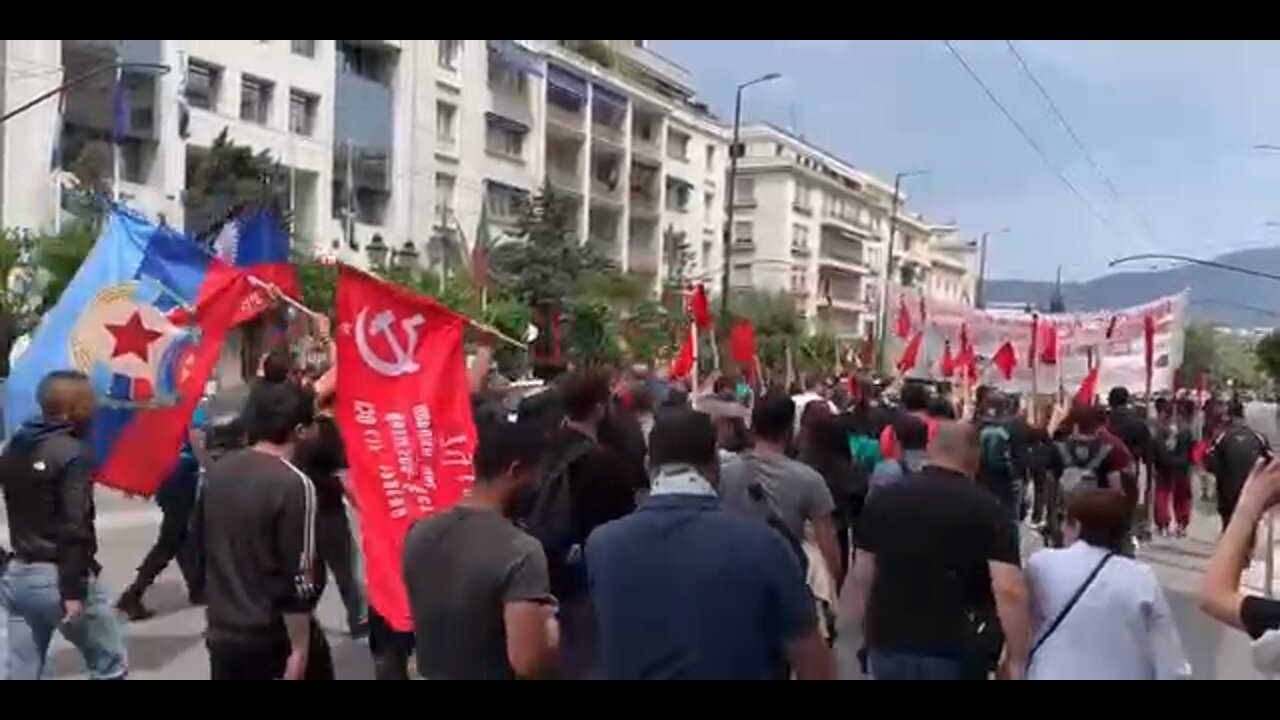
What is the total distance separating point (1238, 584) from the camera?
12.1 ft

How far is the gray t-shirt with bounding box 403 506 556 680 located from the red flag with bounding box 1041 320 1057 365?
17.9m

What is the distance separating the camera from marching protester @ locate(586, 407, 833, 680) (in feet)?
13.0

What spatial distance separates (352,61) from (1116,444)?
3700cm

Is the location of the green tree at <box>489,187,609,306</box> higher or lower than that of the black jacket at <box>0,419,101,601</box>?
higher

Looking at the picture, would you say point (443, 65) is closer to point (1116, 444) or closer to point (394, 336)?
point (1116, 444)

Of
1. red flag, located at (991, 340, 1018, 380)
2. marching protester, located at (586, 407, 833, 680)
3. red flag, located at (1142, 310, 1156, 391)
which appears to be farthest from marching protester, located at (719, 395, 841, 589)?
red flag, located at (991, 340, 1018, 380)

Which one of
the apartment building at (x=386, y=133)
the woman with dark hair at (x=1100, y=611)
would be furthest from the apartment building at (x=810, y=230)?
the woman with dark hair at (x=1100, y=611)

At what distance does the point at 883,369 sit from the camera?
1730 inches

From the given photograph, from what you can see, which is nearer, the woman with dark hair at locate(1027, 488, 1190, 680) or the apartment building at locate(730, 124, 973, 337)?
the woman with dark hair at locate(1027, 488, 1190, 680)

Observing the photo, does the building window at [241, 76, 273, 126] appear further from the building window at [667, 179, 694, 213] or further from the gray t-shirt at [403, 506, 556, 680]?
the gray t-shirt at [403, 506, 556, 680]

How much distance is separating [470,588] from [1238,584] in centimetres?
191

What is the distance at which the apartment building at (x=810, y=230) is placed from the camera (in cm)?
9450

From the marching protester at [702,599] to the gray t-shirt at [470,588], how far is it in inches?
8.9
